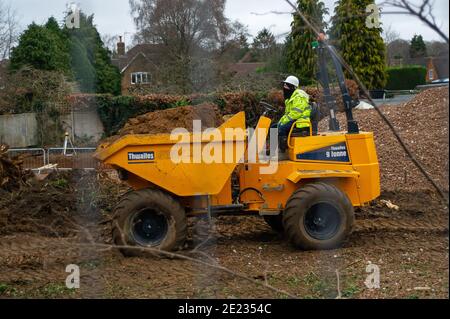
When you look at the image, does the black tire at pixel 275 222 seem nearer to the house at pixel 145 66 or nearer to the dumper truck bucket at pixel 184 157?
the dumper truck bucket at pixel 184 157

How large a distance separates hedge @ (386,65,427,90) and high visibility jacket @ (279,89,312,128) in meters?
26.8

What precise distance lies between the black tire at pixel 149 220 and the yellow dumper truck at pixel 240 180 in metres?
0.01

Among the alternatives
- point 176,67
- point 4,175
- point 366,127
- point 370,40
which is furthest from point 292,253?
point 176,67

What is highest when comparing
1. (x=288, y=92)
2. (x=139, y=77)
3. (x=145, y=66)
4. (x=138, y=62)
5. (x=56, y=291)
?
(x=138, y=62)

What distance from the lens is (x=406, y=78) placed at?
118ft

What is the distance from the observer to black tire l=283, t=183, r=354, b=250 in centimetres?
915

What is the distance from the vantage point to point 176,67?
27406mm

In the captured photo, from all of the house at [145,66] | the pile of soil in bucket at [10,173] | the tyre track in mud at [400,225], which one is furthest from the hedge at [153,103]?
the tyre track in mud at [400,225]

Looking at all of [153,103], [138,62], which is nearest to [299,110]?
[153,103]

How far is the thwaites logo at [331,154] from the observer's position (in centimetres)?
949

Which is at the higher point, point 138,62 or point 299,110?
point 138,62

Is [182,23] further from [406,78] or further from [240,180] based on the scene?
[240,180]

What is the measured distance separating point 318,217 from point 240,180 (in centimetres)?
115
